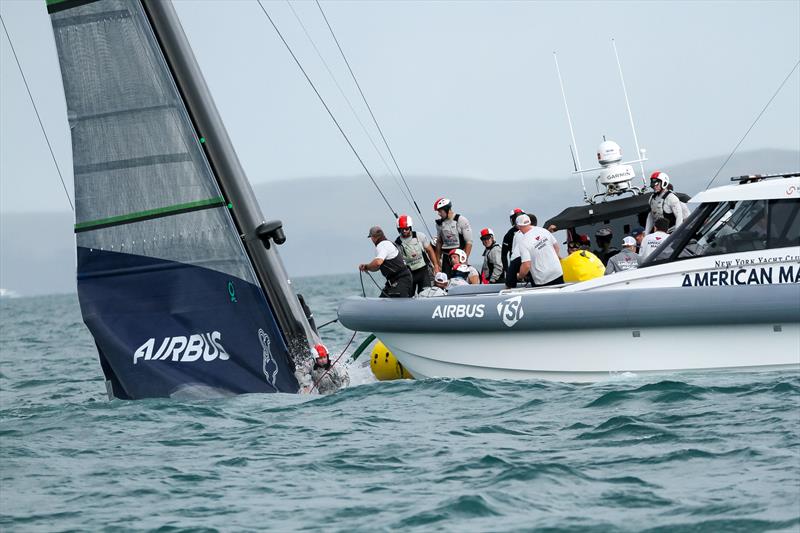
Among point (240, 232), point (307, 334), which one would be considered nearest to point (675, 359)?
point (307, 334)

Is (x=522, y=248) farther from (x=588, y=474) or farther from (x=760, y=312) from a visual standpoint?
(x=588, y=474)

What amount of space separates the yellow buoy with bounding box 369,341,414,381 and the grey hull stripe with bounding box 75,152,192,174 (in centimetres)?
336

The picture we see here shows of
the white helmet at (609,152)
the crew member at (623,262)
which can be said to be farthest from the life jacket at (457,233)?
the crew member at (623,262)

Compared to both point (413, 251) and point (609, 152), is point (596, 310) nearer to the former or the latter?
point (413, 251)

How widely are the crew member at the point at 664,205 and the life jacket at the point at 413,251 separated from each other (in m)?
2.71

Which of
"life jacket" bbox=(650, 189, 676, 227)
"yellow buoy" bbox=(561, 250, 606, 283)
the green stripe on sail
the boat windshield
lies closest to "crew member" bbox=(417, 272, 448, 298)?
"yellow buoy" bbox=(561, 250, 606, 283)

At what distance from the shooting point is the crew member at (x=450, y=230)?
590 inches

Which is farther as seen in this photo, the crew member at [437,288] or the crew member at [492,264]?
the crew member at [492,264]

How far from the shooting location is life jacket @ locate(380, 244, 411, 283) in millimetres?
12875

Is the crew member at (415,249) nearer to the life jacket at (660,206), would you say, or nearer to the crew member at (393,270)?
the crew member at (393,270)

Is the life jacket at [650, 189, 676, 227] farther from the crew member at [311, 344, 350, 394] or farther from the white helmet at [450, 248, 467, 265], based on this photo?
the crew member at [311, 344, 350, 394]

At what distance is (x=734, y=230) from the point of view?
417 inches

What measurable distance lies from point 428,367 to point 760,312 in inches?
134

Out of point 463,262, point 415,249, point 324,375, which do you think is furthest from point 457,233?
point 324,375
